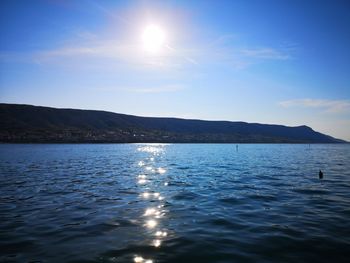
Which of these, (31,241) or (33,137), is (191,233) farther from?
(33,137)

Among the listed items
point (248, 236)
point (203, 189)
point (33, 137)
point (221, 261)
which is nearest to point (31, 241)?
point (221, 261)

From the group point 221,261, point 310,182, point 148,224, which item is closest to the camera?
point 221,261

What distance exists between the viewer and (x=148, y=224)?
13961 millimetres

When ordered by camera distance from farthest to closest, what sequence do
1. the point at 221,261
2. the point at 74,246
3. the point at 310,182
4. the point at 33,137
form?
the point at 33,137, the point at 310,182, the point at 74,246, the point at 221,261

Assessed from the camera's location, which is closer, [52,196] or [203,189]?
[52,196]

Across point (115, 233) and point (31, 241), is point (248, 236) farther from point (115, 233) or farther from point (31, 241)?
point (31, 241)

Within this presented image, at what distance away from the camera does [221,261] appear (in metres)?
9.65

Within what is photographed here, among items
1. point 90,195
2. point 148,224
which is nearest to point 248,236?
point 148,224

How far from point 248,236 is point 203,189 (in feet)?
39.3

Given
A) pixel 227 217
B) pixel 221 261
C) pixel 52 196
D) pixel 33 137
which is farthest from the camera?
pixel 33 137

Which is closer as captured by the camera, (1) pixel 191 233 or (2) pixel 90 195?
(1) pixel 191 233

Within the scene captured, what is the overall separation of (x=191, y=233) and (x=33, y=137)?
7322 inches

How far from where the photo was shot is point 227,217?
604 inches

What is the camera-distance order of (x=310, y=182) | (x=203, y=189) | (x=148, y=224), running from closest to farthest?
(x=148, y=224)
(x=203, y=189)
(x=310, y=182)
